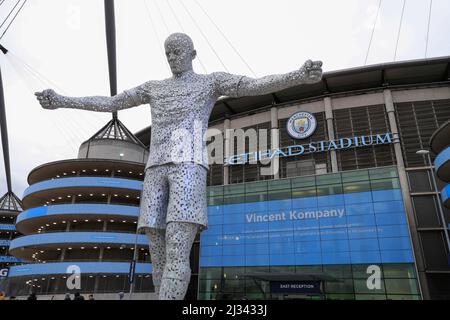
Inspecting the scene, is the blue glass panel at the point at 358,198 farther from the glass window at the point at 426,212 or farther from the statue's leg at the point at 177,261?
the statue's leg at the point at 177,261

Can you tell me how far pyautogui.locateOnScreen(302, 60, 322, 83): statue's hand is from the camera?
9.55 ft

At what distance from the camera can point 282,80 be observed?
3062 mm

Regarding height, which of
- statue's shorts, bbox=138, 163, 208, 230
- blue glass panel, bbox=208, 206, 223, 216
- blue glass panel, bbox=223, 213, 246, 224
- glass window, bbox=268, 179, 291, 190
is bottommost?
statue's shorts, bbox=138, 163, 208, 230

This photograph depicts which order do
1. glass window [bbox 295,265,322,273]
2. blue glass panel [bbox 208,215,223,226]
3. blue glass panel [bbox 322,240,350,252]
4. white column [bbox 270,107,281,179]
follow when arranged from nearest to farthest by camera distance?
blue glass panel [bbox 322,240,350,252], glass window [bbox 295,265,322,273], blue glass panel [bbox 208,215,223,226], white column [bbox 270,107,281,179]

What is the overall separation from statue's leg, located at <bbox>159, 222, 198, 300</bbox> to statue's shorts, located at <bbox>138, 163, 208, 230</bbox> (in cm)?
7

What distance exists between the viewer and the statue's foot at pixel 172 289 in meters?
2.65

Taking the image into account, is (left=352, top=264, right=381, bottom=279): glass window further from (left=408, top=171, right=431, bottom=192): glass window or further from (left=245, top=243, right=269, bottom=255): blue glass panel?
(left=408, top=171, right=431, bottom=192): glass window

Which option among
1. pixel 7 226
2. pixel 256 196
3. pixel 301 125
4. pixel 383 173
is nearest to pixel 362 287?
pixel 383 173

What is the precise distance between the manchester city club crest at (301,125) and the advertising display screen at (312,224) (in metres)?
5.71

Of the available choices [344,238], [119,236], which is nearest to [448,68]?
[344,238]

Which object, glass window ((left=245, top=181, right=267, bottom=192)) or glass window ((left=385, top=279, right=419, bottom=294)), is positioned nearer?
glass window ((left=385, top=279, right=419, bottom=294))

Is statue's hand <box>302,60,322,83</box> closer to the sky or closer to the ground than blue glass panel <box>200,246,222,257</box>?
closer to the ground

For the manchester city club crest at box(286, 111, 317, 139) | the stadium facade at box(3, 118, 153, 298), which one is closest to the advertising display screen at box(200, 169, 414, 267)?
the manchester city club crest at box(286, 111, 317, 139)

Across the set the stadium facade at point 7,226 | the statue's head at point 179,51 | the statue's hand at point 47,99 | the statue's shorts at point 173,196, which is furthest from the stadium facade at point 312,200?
the statue's hand at point 47,99
